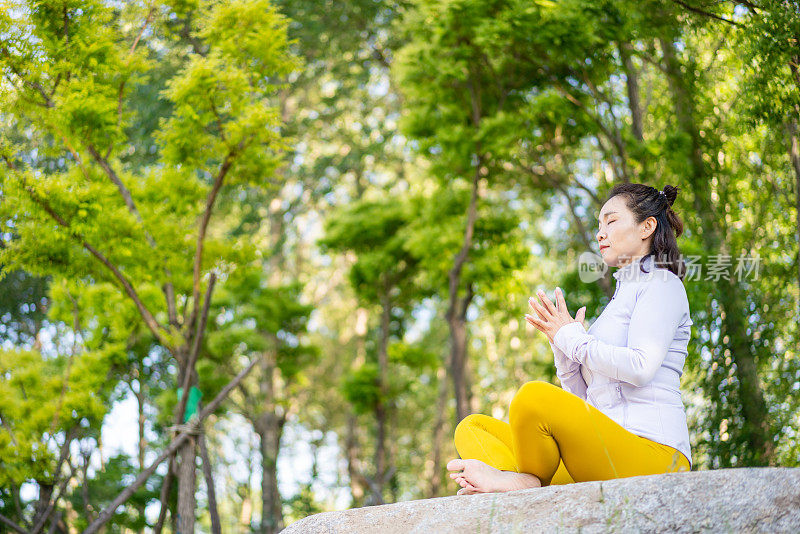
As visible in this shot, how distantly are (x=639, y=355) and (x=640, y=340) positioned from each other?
0.19ft

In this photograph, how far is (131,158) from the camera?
1100 cm

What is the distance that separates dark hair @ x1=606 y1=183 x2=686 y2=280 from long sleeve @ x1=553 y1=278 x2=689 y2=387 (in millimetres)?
183

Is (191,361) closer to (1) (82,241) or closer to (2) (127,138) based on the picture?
(1) (82,241)

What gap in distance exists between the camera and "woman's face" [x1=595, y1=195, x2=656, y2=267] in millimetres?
2541

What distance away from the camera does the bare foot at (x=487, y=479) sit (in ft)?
7.60

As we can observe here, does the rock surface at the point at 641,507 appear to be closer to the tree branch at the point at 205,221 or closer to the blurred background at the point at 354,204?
the blurred background at the point at 354,204

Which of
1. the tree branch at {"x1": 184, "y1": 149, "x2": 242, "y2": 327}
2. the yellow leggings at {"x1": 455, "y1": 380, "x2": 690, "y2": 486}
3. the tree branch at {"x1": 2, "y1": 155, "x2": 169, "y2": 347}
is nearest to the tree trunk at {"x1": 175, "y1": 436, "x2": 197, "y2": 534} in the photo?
the tree branch at {"x1": 2, "y1": 155, "x2": 169, "y2": 347}

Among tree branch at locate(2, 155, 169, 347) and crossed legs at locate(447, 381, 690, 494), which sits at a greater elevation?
tree branch at locate(2, 155, 169, 347)

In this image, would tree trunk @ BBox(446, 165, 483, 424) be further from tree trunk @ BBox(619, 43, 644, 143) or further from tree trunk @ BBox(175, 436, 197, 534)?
tree trunk @ BBox(175, 436, 197, 534)

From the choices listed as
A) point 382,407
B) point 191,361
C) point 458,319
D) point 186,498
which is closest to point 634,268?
point 191,361

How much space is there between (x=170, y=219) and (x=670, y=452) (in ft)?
16.1

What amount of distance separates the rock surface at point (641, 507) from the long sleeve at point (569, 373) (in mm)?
425

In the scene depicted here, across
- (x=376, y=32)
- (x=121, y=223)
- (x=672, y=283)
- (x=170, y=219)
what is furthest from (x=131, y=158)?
(x=672, y=283)

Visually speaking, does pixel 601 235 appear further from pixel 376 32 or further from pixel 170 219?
pixel 376 32
